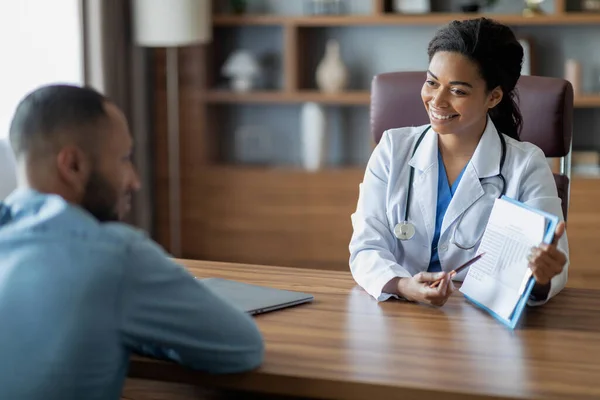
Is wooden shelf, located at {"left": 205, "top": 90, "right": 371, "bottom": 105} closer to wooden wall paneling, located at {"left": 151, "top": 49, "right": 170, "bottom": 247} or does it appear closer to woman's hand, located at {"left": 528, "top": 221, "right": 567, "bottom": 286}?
wooden wall paneling, located at {"left": 151, "top": 49, "right": 170, "bottom": 247}

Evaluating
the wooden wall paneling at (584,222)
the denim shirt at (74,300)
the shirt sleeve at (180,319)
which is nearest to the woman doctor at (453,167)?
the shirt sleeve at (180,319)

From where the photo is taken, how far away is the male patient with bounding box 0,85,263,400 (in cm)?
140

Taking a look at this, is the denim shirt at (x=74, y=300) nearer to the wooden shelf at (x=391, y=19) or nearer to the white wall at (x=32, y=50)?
the white wall at (x=32, y=50)

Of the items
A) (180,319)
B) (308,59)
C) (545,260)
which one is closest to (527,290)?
Result: (545,260)

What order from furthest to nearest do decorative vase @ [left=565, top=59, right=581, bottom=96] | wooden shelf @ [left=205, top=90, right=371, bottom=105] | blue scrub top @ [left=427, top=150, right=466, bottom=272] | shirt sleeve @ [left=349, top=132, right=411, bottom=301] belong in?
wooden shelf @ [left=205, top=90, right=371, bottom=105], decorative vase @ [left=565, top=59, right=581, bottom=96], blue scrub top @ [left=427, top=150, right=466, bottom=272], shirt sleeve @ [left=349, top=132, right=411, bottom=301]

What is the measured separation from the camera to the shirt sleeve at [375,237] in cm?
204

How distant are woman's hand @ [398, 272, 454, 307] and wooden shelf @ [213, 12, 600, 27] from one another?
110 inches

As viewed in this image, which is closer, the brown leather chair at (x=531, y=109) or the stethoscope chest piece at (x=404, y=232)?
the stethoscope chest piece at (x=404, y=232)

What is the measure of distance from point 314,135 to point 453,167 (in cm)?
251

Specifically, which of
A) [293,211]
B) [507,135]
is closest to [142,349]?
[507,135]

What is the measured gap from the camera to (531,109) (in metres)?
2.51

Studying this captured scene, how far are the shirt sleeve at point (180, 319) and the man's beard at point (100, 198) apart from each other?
0.09m

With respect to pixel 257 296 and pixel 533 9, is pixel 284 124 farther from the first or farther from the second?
pixel 257 296

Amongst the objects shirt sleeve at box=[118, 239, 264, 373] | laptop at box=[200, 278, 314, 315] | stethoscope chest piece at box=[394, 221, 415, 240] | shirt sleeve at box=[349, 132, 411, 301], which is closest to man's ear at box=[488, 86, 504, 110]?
shirt sleeve at box=[349, 132, 411, 301]
